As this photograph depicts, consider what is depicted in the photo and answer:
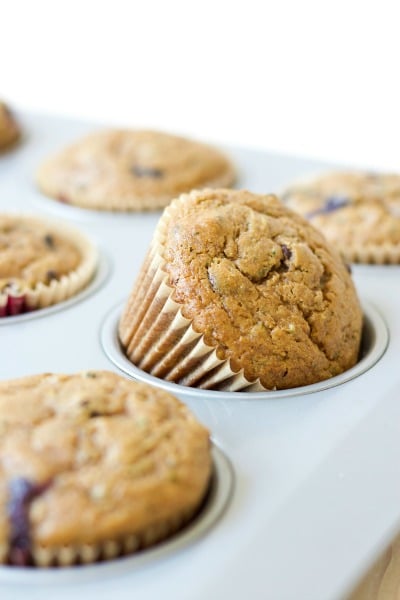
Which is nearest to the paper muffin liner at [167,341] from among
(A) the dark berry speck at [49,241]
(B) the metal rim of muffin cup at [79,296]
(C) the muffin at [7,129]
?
(B) the metal rim of muffin cup at [79,296]

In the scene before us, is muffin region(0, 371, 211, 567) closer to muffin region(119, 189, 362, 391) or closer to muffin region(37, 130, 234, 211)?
muffin region(119, 189, 362, 391)

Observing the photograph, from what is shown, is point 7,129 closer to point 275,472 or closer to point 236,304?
point 236,304

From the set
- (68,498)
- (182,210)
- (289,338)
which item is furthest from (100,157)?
(68,498)

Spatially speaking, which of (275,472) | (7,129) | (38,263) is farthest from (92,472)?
(7,129)

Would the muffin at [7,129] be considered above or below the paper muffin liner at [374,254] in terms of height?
below

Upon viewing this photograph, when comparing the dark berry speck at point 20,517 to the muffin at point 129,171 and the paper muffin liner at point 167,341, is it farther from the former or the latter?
→ the muffin at point 129,171

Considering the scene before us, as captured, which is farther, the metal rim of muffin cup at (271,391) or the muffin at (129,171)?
the muffin at (129,171)
